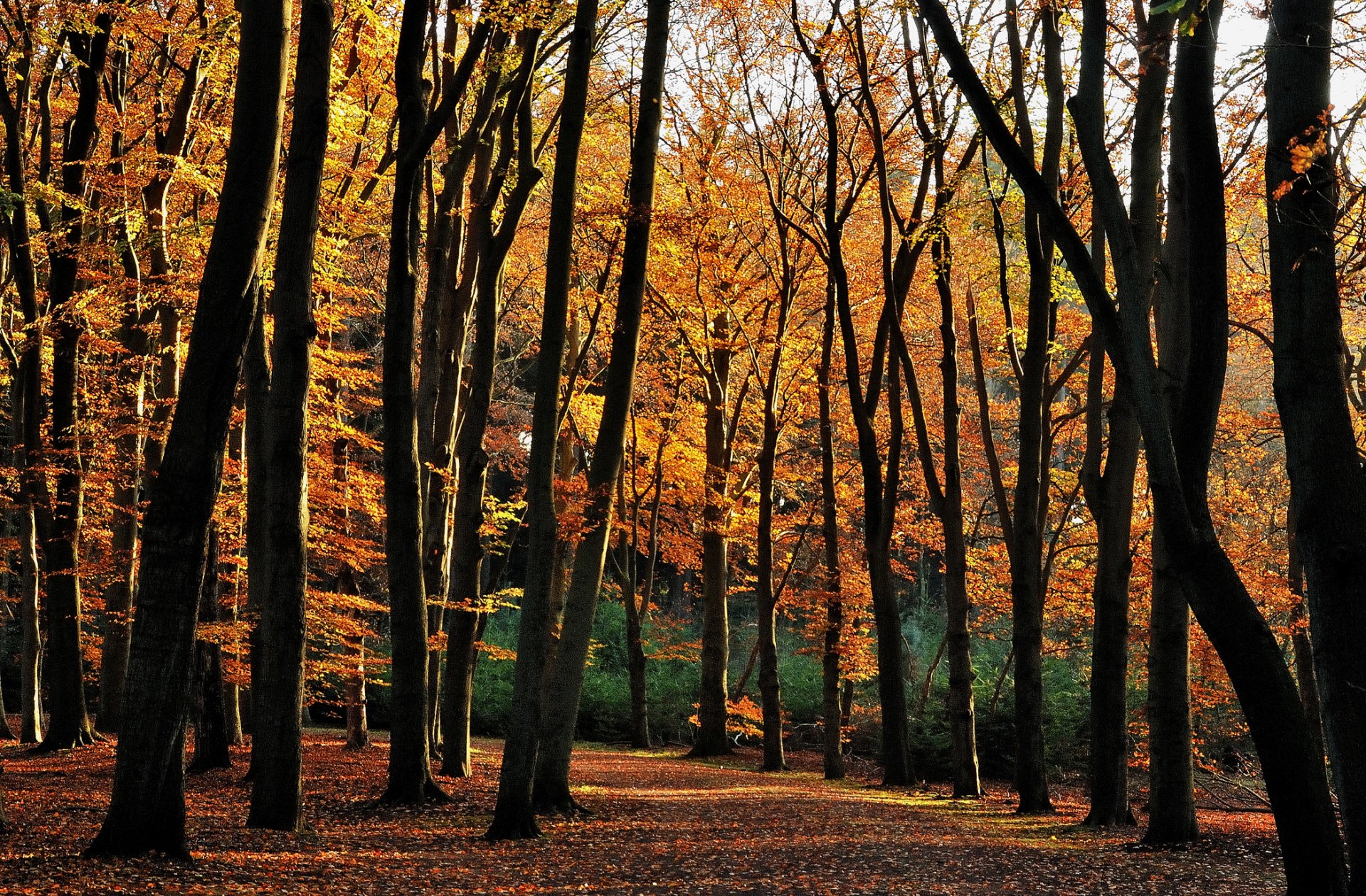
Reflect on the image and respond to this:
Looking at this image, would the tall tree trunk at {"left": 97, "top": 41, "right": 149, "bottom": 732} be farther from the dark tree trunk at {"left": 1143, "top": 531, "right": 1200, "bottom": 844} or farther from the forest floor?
the dark tree trunk at {"left": 1143, "top": 531, "right": 1200, "bottom": 844}

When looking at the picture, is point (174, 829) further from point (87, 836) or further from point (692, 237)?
point (692, 237)

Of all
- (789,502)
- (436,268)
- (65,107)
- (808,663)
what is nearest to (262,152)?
(436,268)

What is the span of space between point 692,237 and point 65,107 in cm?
1055

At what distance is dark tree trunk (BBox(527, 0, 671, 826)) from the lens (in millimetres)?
9703

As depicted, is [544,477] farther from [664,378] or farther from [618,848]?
[664,378]

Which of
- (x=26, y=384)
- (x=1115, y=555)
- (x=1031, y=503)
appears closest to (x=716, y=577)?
(x=1031, y=503)

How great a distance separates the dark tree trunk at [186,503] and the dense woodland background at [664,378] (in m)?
0.03

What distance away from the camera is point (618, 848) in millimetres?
8602

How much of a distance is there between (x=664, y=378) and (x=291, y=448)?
17560 millimetres

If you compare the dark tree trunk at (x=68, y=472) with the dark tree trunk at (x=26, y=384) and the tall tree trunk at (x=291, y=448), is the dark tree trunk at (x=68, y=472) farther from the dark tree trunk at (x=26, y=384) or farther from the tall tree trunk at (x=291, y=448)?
the tall tree trunk at (x=291, y=448)

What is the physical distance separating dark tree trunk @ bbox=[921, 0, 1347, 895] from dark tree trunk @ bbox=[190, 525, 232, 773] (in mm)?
9930

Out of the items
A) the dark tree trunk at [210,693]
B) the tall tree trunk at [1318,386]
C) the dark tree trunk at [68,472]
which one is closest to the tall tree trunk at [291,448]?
the dark tree trunk at [210,693]

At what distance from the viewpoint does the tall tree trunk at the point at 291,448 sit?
25.5ft

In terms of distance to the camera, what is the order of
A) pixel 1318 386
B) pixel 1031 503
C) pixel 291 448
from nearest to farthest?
pixel 1318 386, pixel 291 448, pixel 1031 503
